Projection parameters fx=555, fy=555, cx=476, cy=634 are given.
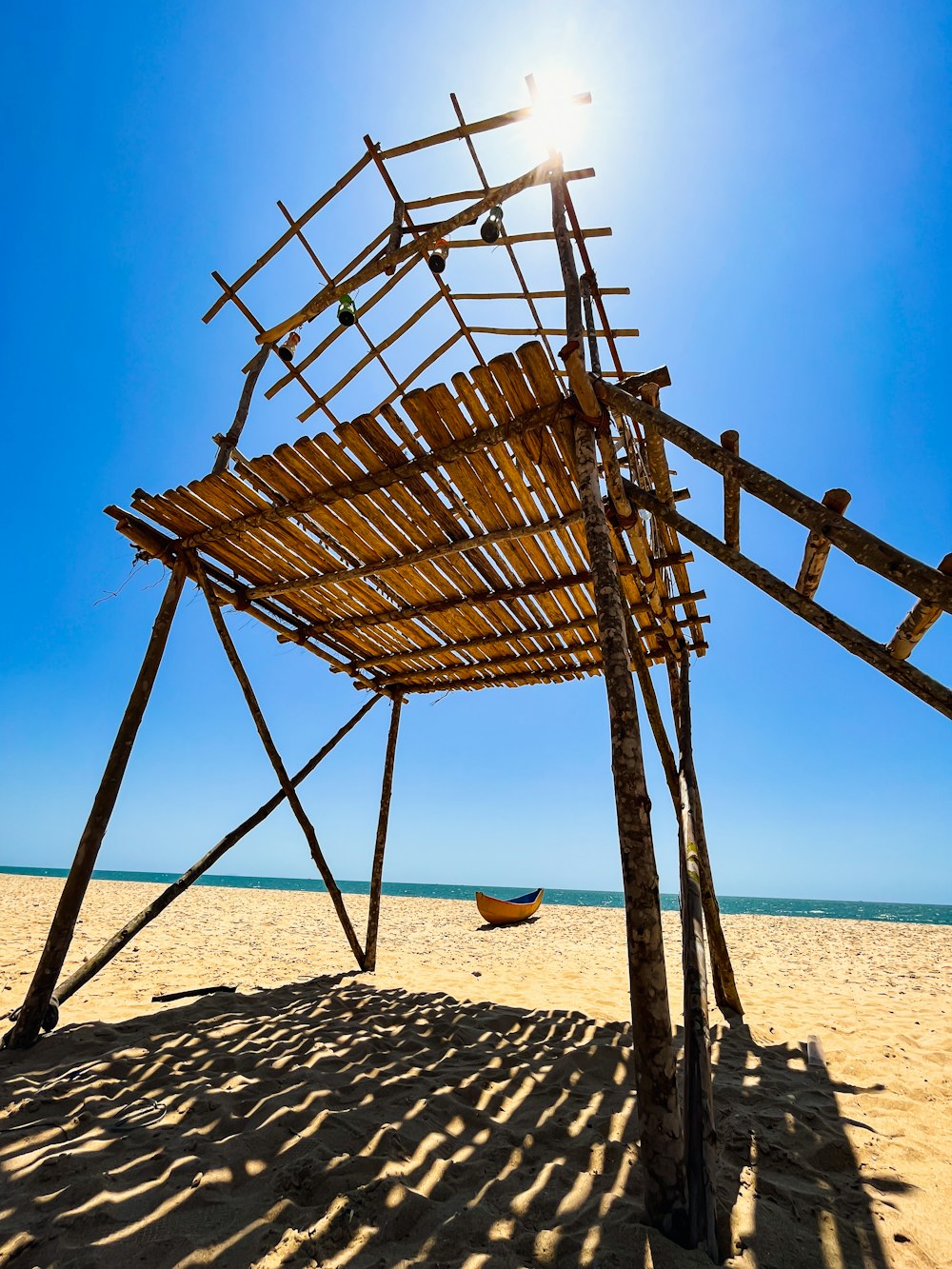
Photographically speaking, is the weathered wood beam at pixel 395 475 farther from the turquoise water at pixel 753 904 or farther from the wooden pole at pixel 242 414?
the turquoise water at pixel 753 904

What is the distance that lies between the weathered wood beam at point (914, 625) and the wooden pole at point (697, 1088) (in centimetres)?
164

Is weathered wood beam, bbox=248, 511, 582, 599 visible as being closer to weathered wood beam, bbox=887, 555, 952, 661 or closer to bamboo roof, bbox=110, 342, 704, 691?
bamboo roof, bbox=110, 342, 704, 691

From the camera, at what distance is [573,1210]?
2.17m

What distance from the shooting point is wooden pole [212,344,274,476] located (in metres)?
5.05

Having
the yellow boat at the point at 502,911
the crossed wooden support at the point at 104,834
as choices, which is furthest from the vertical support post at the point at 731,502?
the yellow boat at the point at 502,911

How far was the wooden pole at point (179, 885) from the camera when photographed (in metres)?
4.46

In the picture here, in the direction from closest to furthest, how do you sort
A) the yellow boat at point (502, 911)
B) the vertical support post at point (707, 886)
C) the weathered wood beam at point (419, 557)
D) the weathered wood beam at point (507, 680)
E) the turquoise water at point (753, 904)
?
Answer: the weathered wood beam at point (419, 557), the vertical support post at point (707, 886), the weathered wood beam at point (507, 680), the yellow boat at point (502, 911), the turquoise water at point (753, 904)

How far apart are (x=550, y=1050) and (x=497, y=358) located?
4.88m

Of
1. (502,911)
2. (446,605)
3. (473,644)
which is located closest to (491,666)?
(473,644)

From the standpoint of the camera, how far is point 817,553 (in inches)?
100

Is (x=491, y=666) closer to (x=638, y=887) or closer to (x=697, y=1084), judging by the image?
(x=638, y=887)

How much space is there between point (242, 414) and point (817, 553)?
5.00m

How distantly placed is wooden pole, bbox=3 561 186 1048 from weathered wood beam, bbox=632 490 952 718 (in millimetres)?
4174

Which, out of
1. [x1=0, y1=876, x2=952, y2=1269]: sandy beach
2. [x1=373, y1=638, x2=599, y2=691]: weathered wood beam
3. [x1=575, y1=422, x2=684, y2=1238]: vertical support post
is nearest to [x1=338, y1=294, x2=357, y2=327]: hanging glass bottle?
[x1=575, y1=422, x2=684, y2=1238]: vertical support post
